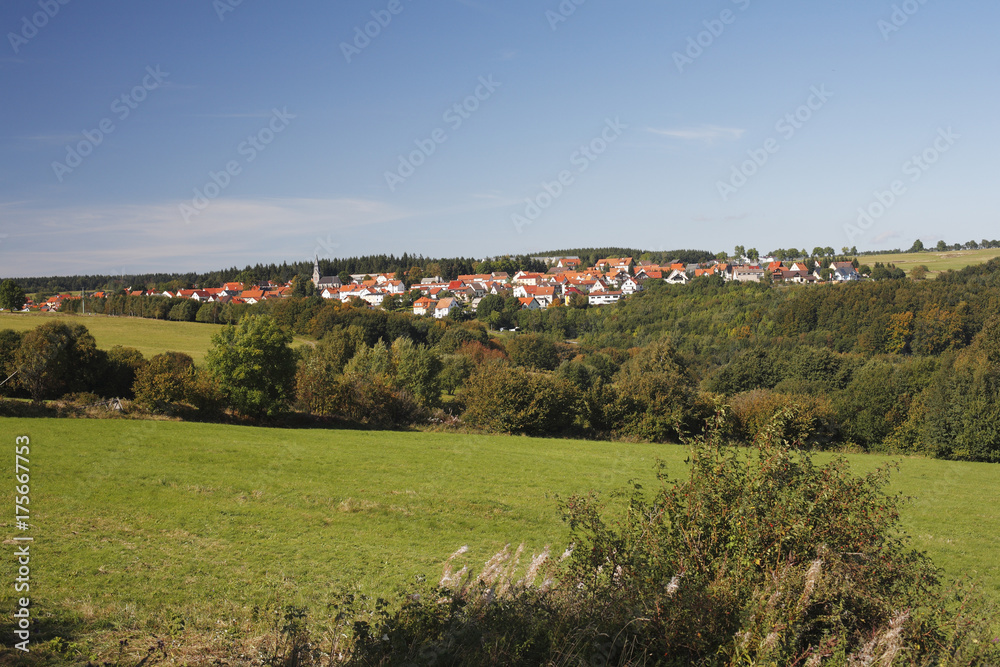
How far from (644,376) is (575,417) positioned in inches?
249

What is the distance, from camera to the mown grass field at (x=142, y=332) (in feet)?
193

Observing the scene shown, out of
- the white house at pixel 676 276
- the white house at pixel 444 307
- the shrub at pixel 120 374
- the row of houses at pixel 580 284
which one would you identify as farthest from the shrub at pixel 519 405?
the white house at pixel 676 276

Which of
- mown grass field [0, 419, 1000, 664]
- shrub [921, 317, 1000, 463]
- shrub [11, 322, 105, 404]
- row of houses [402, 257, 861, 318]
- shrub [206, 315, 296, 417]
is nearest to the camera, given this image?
mown grass field [0, 419, 1000, 664]

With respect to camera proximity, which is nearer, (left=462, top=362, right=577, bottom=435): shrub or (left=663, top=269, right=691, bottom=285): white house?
(left=462, top=362, right=577, bottom=435): shrub

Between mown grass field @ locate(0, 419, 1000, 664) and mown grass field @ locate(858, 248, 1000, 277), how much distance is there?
124 metres

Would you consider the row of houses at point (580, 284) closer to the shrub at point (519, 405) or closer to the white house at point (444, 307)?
the white house at point (444, 307)

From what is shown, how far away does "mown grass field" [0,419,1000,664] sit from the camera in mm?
9625

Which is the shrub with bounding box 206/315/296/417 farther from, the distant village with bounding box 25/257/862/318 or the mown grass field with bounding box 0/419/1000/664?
the distant village with bounding box 25/257/862/318

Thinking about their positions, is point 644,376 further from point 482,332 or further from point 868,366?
point 482,332

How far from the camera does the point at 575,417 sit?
4306 centimetres

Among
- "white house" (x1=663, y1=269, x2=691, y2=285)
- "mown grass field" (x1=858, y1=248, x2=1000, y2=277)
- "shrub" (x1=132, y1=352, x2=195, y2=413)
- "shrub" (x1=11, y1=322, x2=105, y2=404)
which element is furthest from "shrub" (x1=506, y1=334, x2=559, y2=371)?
"white house" (x1=663, y1=269, x2=691, y2=285)

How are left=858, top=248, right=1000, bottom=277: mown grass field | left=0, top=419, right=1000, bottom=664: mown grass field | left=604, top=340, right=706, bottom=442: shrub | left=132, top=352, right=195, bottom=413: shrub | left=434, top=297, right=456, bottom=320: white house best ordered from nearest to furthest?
left=0, top=419, right=1000, bottom=664: mown grass field
left=132, top=352, right=195, bottom=413: shrub
left=604, top=340, right=706, bottom=442: shrub
left=858, top=248, right=1000, bottom=277: mown grass field
left=434, top=297, right=456, bottom=320: white house

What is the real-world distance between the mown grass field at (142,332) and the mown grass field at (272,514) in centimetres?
3589

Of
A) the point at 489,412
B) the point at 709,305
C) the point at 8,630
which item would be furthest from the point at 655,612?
the point at 709,305
